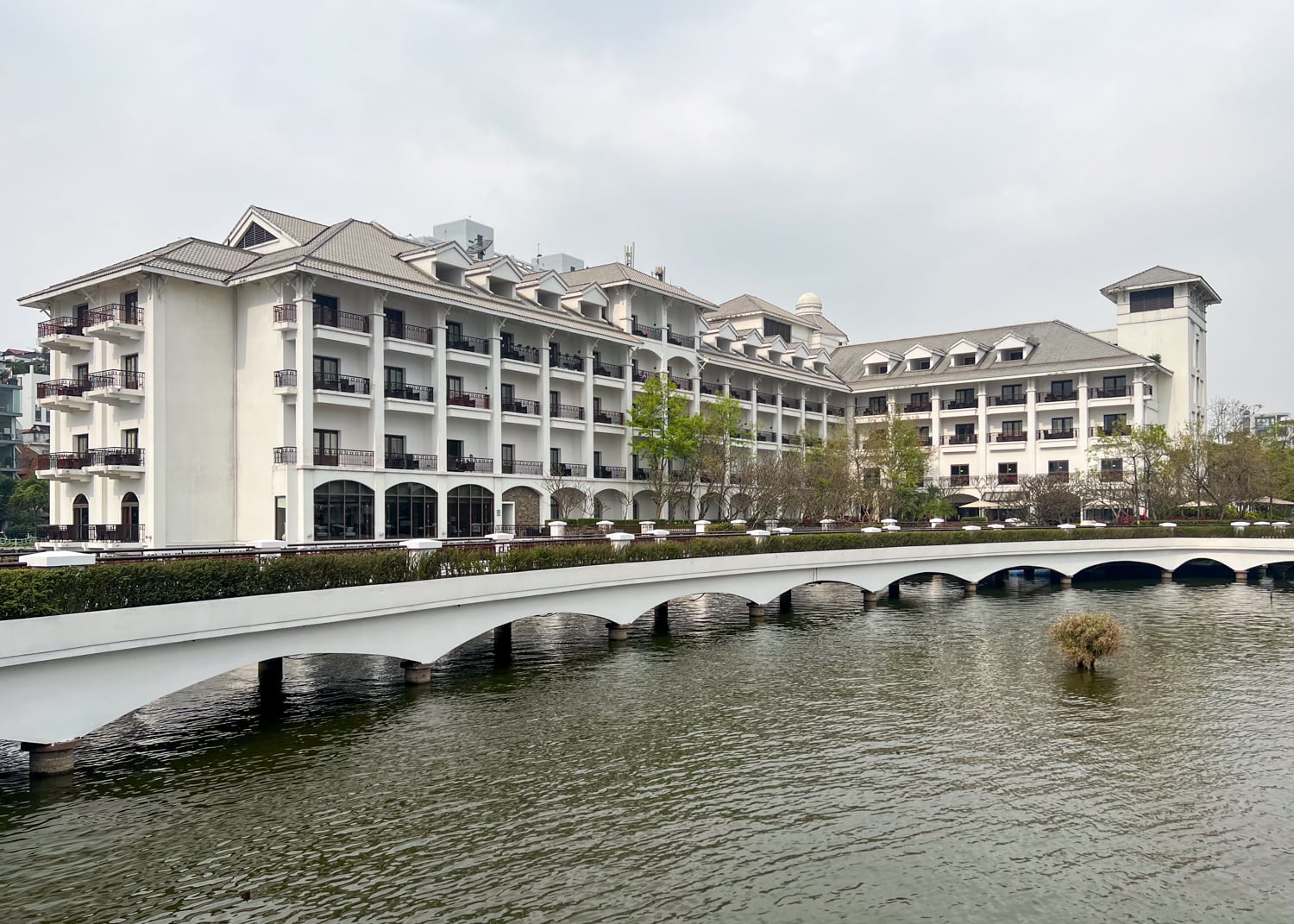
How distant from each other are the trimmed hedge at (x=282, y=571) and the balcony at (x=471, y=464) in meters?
16.6

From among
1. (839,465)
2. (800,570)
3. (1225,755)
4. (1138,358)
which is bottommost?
(1225,755)

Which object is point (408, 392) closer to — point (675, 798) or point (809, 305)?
point (675, 798)

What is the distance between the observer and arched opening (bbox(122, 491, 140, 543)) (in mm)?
38156

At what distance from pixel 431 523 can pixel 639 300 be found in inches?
925

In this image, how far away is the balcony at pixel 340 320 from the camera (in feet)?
127

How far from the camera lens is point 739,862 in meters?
12.9

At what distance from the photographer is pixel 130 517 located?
126 ft

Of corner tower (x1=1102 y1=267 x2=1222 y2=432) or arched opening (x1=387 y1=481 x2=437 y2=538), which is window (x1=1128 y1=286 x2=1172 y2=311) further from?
arched opening (x1=387 y1=481 x2=437 y2=538)

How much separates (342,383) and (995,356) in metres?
57.0

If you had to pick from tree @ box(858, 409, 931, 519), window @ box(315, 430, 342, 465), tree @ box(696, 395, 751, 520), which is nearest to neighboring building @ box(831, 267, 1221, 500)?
tree @ box(858, 409, 931, 519)

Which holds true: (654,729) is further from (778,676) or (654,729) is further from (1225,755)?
(1225,755)

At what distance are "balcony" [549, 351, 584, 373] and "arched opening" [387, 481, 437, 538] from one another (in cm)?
1173

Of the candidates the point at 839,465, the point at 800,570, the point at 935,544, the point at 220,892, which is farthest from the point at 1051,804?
the point at 839,465

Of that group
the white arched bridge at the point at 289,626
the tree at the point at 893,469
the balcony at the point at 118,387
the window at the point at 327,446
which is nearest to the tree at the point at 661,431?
the tree at the point at 893,469
